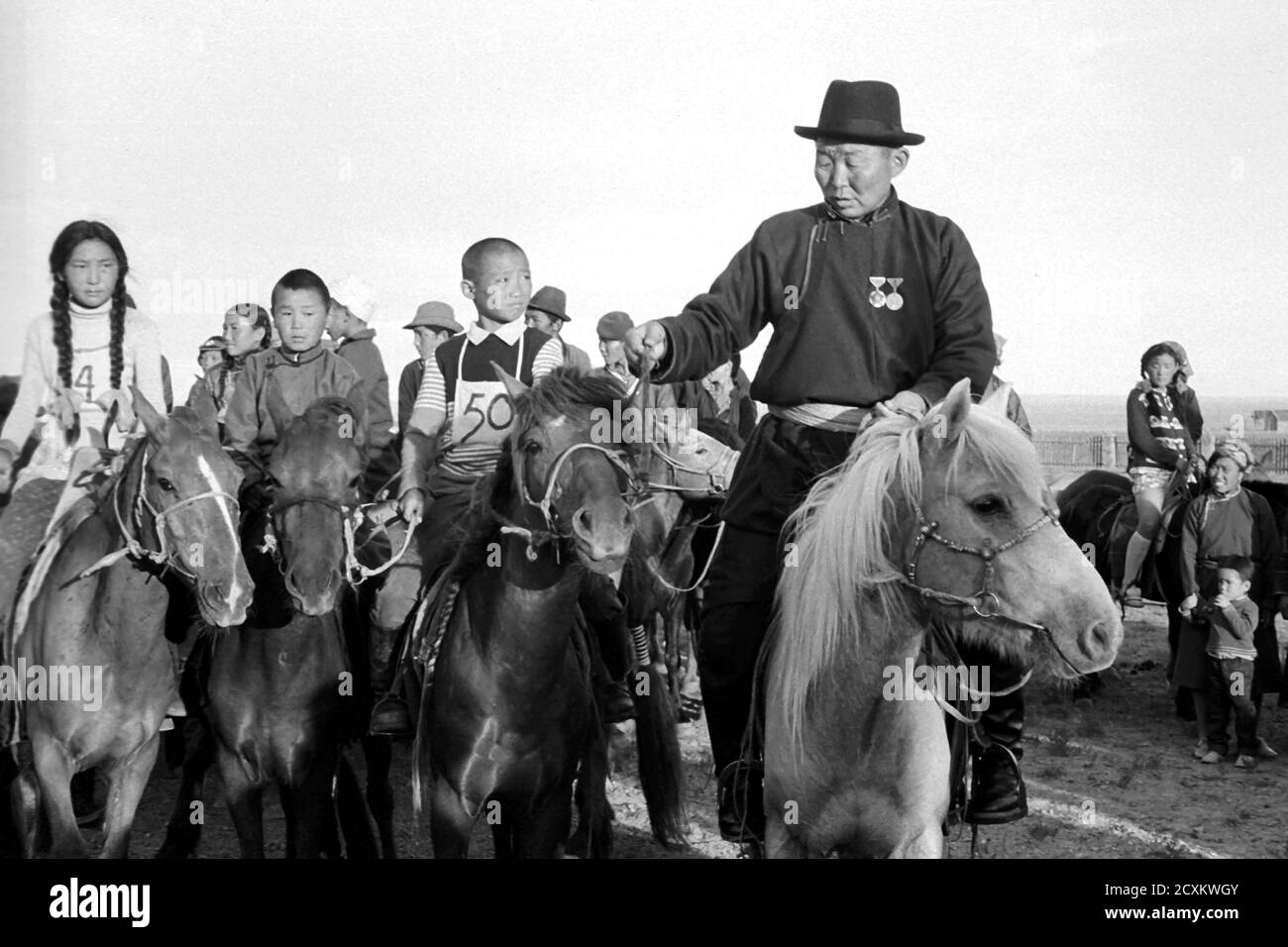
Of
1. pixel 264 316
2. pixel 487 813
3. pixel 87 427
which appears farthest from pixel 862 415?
pixel 264 316

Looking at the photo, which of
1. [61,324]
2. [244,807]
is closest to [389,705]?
[244,807]

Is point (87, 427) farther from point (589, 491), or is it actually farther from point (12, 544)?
point (589, 491)

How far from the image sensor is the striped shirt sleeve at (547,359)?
5289mm

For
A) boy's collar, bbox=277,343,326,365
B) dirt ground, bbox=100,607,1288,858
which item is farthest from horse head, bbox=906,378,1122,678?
boy's collar, bbox=277,343,326,365

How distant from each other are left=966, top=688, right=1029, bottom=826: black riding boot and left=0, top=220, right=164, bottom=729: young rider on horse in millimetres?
3490

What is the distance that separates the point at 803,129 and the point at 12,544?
12.2ft

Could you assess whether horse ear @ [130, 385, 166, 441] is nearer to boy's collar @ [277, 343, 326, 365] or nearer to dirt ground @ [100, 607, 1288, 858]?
boy's collar @ [277, 343, 326, 365]

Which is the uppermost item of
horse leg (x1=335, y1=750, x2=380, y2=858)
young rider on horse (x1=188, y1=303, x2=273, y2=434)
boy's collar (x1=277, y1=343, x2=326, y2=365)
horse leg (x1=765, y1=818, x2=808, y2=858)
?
young rider on horse (x1=188, y1=303, x2=273, y2=434)

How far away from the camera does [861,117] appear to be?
4051 millimetres

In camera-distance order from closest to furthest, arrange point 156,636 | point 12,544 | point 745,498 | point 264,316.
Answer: point 745,498, point 156,636, point 12,544, point 264,316

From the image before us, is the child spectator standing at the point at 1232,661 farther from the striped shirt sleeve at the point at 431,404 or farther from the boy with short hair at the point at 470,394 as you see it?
the striped shirt sleeve at the point at 431,404

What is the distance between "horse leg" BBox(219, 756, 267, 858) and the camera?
191 inches

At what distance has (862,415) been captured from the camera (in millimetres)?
4031

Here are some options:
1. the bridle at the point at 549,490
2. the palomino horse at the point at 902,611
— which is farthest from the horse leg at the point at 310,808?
the palomino horse at the point at 902,611
